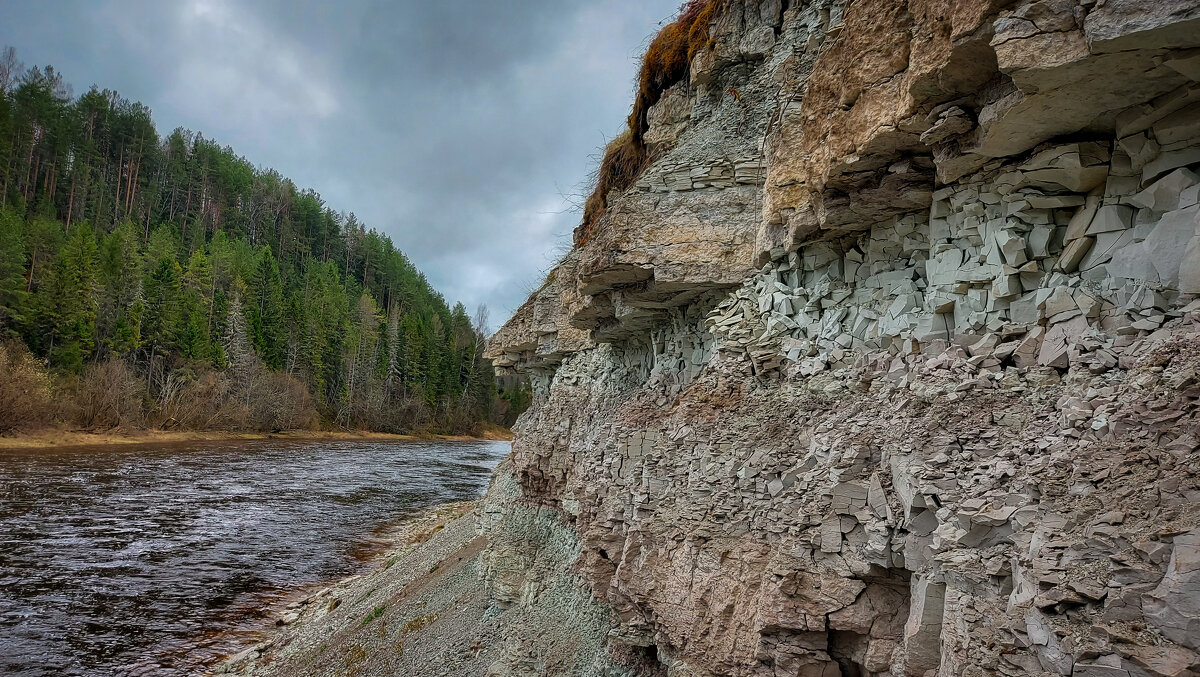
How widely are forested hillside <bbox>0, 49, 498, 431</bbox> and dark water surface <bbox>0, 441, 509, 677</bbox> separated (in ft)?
45.5

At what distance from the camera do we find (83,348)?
43844mm

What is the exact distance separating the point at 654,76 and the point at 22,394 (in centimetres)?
4066

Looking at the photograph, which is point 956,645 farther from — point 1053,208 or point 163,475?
point 163,475

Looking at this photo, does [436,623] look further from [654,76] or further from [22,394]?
[22,394]

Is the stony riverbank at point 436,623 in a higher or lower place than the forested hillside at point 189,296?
lower

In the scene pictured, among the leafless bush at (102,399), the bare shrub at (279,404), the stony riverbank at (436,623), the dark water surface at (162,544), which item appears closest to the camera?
the stony riverbank at (436,623)

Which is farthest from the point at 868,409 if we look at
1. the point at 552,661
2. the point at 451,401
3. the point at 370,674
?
the point at 451,401

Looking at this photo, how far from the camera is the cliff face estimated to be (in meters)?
2.22

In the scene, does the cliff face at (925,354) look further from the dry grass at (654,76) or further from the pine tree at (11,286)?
the pine tree at (11,286)

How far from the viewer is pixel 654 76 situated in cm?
811

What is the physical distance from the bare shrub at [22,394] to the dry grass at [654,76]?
124ft

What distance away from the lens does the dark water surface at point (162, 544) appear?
1170cm

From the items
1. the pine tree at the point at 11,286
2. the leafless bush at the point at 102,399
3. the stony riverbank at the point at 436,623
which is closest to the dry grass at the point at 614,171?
the stony riverbank at the point at 436,623

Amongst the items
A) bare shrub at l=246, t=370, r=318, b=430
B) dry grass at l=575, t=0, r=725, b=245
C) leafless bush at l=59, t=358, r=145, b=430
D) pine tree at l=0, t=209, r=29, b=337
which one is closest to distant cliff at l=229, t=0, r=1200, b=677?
dry grass at l=575, t=0, r=725, b=245
